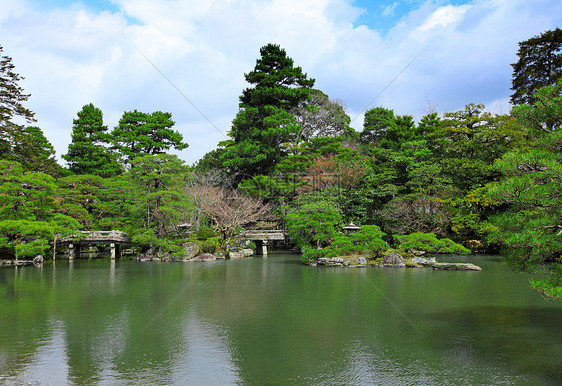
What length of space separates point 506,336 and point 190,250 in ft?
62.5

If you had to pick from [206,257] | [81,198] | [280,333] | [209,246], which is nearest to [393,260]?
[206,257]

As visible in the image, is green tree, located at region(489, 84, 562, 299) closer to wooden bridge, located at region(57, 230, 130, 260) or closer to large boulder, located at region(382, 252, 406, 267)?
large boulder, located at region(382, 252, 406, 267)

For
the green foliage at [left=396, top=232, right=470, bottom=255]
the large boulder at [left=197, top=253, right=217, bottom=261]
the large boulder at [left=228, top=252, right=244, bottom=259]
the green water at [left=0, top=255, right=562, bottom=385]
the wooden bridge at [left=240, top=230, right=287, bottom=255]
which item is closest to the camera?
the green water at [left=0, top=255, right=562, bottom=385]

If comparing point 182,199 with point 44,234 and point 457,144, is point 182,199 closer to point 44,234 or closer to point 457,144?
point 44,234

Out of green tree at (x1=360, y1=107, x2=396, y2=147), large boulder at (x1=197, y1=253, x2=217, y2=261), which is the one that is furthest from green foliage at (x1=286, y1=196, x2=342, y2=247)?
green tree at (x1=360, y1=107, x2=396, y2=147)

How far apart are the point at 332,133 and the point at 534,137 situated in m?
31.8

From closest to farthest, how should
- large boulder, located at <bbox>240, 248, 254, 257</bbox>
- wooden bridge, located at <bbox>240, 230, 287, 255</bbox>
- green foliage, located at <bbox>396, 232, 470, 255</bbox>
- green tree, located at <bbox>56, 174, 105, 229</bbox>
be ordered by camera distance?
green foliage, located at <bbox>396, 232, 470, 255</bbox>
green tree, located at <bbox>56, 174, 105, 229</bbox>
large boulder, located at <bbox>240, 248, 254, 257</bbox>
wooden bridge, located at <bbox>240, 230, 287, 255</bbox>

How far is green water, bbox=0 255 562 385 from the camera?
214 inches

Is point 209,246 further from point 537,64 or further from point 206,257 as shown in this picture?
point 537,64

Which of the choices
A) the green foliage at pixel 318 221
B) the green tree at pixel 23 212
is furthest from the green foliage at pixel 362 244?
the green tree at pixel 23 212

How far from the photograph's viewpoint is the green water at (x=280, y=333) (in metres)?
5.44

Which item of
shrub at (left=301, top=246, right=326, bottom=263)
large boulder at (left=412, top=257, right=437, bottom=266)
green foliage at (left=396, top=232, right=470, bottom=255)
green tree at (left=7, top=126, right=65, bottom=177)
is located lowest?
large boulder at (left=412, top=257, right=437, bottom=266)

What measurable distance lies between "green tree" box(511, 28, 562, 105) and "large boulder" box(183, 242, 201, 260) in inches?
935

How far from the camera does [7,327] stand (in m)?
7.86
